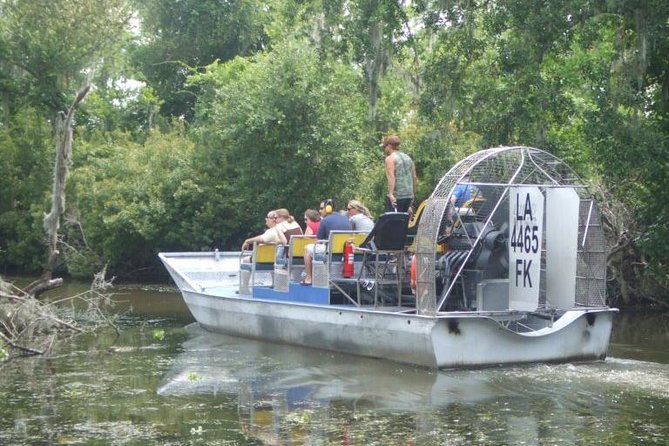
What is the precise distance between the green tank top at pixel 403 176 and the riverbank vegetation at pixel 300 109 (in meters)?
4.26

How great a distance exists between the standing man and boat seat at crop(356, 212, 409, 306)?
2.36ft

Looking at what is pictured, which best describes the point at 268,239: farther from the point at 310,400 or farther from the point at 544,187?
the point at 310,400

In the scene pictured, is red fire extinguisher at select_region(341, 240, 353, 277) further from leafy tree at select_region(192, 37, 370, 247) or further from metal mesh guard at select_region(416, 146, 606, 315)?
leafy tree at select_region(192, 37, 370, 247)

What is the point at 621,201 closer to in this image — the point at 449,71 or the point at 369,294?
the point at 449,71

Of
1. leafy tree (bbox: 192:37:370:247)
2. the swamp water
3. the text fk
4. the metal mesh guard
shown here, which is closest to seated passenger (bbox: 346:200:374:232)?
the metal mesh guard

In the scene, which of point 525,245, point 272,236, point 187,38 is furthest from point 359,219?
point 187,38

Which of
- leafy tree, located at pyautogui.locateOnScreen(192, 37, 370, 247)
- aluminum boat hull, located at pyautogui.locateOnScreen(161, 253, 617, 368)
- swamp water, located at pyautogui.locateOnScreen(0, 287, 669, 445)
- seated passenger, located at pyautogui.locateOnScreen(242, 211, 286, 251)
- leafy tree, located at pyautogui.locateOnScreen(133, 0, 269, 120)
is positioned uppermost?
leafy tree, located at pyautogui.locateOnScreen(133, 0, 269, 120)

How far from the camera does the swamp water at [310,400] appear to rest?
9.85 m

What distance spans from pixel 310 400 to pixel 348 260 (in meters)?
3.66

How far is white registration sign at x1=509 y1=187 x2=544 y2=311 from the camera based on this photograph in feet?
43.5

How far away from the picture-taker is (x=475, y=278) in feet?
45.1

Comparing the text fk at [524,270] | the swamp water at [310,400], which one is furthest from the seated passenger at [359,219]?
the text fk at [524,270]

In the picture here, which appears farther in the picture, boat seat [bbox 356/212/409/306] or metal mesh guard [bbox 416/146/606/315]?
metal mesh guard [bbox 416/146/606/315]

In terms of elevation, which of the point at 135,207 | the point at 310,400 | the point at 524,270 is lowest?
the point at 310,400
